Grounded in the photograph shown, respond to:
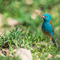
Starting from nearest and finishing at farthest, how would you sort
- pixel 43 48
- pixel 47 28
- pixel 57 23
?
1. pixel 43 48
2. pixel 47 28
3. pixel 57 23

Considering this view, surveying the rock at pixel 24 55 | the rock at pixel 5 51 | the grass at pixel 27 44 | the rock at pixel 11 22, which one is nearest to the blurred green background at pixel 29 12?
the rock at pixel 11 22

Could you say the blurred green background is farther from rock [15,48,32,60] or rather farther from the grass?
rock [15,48,32,60]

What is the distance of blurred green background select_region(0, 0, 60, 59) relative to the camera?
6412 millimetres

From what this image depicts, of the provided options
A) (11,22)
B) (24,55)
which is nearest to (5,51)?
(24,55)

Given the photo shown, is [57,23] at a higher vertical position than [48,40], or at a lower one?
higher

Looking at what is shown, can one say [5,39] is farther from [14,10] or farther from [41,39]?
[14,10]

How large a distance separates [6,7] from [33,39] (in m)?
2.97

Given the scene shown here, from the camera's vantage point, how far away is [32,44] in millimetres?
4484

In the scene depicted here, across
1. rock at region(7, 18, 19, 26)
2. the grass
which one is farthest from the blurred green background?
the grass

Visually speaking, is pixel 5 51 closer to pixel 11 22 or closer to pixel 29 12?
pixel 11 22

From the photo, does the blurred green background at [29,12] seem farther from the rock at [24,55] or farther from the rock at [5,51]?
the rock at [24,55]

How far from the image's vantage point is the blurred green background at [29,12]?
6412mm

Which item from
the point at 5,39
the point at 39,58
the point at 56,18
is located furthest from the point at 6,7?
the point at 39,58

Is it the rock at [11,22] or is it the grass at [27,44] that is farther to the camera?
the rock at [11,22]
